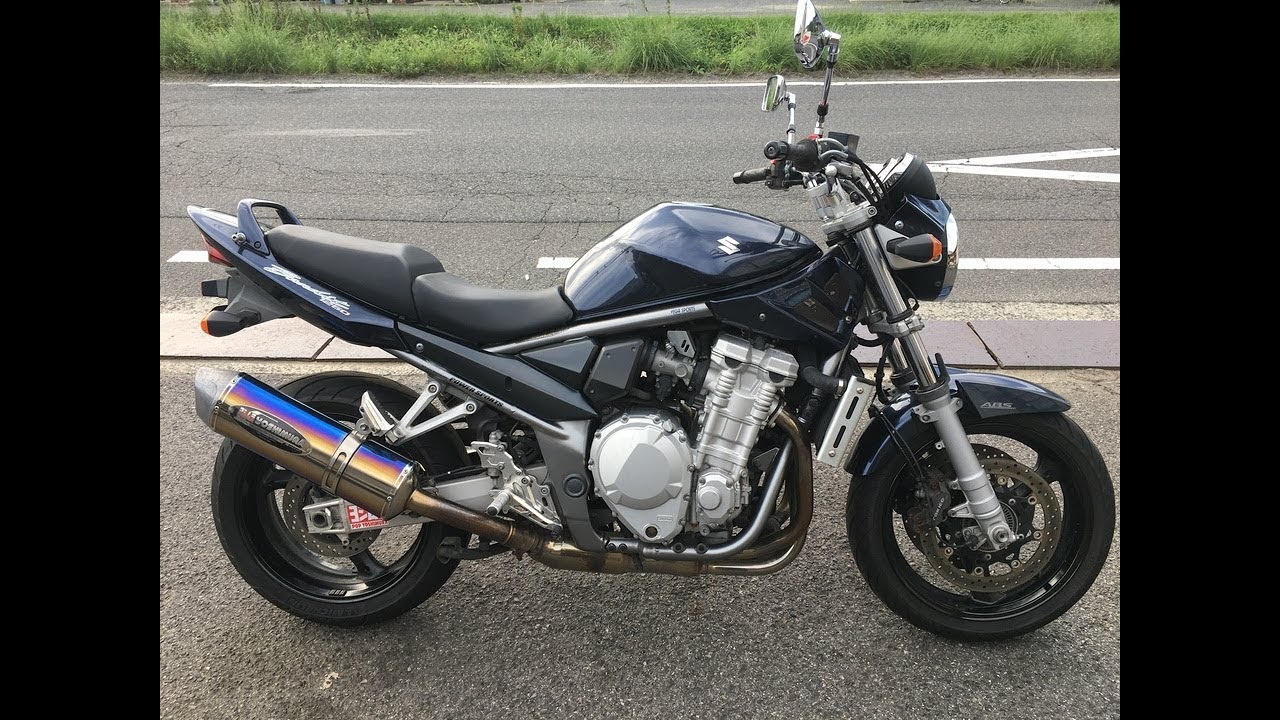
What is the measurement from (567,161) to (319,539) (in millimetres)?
5290

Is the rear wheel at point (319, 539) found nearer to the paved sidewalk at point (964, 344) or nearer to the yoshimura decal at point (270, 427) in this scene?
the yoshimura decal at point (270, 427)

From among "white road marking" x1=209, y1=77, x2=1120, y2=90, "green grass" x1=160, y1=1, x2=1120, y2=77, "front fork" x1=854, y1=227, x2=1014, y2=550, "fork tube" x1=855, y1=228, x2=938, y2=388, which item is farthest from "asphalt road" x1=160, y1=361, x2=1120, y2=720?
"green grass" x1=160, y1=1, x2=1120, y2=77

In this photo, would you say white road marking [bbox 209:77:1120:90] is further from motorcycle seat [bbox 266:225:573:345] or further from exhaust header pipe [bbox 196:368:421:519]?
exhaust header pipe [bbox 196:368:421:519]

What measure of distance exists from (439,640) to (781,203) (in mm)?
4480

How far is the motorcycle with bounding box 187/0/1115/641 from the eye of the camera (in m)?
2.30

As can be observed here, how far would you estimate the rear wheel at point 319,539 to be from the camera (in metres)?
2.56

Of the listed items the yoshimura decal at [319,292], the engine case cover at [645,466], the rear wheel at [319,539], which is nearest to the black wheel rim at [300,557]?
the rear wheel at [319,539]

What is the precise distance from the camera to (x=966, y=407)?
2.47 meters

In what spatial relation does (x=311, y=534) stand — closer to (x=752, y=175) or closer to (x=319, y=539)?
(x=319, y=539)

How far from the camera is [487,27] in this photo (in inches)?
497

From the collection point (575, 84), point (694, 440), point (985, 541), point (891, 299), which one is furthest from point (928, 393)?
point (575, 84)

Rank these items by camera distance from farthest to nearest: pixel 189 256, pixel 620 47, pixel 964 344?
pixel 620 47, pixel 189 256, pixel 964 344

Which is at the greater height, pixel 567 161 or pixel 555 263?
pixel 567 161

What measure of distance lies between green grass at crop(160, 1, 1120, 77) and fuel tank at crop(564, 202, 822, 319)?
9.09m
